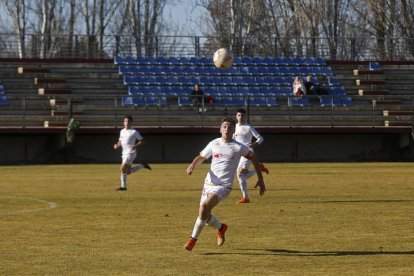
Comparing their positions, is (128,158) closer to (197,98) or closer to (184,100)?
(197,98)

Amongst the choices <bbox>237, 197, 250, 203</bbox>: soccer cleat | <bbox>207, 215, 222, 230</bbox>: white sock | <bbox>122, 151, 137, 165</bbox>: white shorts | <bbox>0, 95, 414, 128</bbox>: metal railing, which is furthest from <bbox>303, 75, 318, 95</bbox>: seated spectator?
<bbox>207, 215, 222, 230</bbox>: white sock

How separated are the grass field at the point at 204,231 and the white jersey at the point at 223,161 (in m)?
0.90

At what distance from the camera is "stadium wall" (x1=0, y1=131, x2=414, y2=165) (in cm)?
4184

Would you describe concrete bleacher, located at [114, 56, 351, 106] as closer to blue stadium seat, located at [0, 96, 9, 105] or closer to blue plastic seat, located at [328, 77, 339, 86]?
blue plastic seat, located at [328, 77, 339, 86]

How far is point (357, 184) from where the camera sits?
28562 mm

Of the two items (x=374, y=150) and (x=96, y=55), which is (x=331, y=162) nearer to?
(x=374, y=150)

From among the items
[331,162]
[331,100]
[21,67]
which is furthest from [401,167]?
[21,67]

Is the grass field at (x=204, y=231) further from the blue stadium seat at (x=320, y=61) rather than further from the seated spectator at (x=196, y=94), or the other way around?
the blue stadium seat at (x=320, y=61)

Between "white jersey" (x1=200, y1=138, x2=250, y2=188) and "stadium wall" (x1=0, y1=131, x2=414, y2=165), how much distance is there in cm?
2767

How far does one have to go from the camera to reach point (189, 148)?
143ft

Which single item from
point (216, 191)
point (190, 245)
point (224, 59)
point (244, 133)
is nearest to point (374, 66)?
point (224, 59)

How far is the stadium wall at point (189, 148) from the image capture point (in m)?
41.8

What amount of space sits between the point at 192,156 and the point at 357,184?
15.6 metres

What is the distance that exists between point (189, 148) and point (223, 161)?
95.6 ft
